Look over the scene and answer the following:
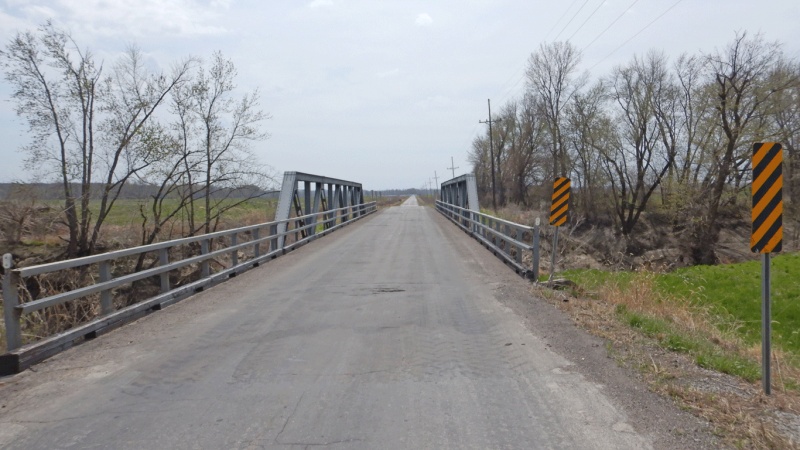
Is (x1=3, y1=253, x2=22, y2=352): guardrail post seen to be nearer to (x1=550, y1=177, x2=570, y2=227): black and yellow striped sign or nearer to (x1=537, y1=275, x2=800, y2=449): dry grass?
(x1=537, y1=275, x2=800, y2=449): dry grass

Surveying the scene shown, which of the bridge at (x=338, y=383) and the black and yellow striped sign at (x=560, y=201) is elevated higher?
the black and yellow striped sign at (x=560, y=201)

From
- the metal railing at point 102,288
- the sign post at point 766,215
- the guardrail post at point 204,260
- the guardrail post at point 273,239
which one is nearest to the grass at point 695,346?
the sign post at point 766,215

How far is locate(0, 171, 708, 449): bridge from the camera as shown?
375 cm

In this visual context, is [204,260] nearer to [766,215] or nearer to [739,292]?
[766,215]

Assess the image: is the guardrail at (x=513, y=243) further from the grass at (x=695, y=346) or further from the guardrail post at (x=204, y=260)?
the guardrail post at (x=204, y=260)

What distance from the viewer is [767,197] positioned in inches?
180

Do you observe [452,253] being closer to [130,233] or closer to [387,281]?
[387,281]

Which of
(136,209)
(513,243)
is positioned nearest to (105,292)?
(513,243)

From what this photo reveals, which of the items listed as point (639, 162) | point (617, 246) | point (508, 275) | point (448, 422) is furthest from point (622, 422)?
point (639, 162)

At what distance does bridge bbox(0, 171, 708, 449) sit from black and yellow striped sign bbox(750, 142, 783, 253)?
1.64 metres

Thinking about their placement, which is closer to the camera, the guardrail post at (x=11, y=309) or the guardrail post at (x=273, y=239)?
the guardrail post at (x=11, y=309)

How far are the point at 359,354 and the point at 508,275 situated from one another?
20.2 ft

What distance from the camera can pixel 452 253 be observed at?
51.1ft

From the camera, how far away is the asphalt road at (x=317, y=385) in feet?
12.3
